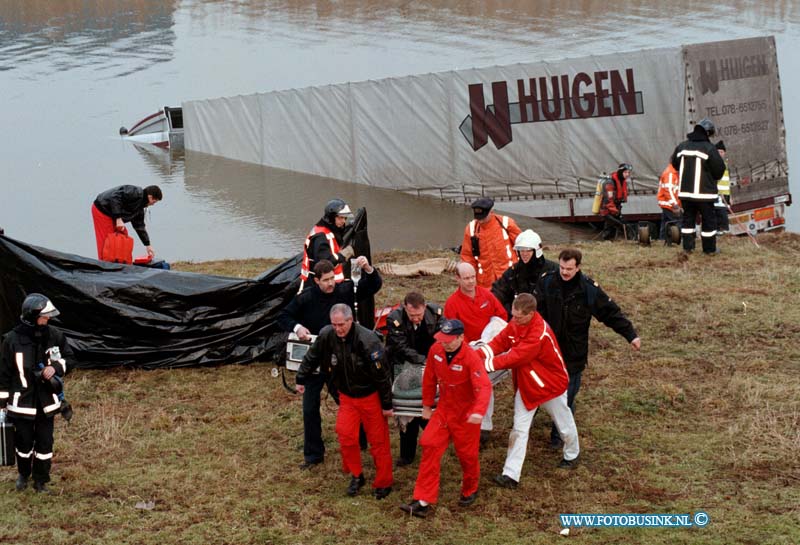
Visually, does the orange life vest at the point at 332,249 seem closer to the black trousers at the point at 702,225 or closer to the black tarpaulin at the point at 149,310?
the black tarpaulin at the point at 149,310

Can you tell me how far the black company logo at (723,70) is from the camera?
1611cm

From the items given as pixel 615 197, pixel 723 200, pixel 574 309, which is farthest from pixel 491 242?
pixel 615 197

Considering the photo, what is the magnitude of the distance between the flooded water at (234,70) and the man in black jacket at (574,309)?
1011 centimetres

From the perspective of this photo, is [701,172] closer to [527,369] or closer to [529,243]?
[529,243]

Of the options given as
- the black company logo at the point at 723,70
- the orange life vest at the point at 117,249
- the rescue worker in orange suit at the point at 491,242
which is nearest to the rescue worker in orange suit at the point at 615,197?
the black company logo at the point at 723,70

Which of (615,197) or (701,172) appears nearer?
(701,172)

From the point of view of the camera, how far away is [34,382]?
7.25 meters

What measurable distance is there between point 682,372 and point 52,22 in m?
39.6

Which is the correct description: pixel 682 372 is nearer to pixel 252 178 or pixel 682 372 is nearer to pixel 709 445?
pixel 709 445

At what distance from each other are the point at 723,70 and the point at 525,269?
976 centimetres

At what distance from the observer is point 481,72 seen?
58.5ft

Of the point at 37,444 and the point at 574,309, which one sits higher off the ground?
the point at 574,309

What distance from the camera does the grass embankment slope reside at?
6648 millimetres

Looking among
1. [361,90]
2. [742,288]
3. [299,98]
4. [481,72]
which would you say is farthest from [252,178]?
[742,288]
